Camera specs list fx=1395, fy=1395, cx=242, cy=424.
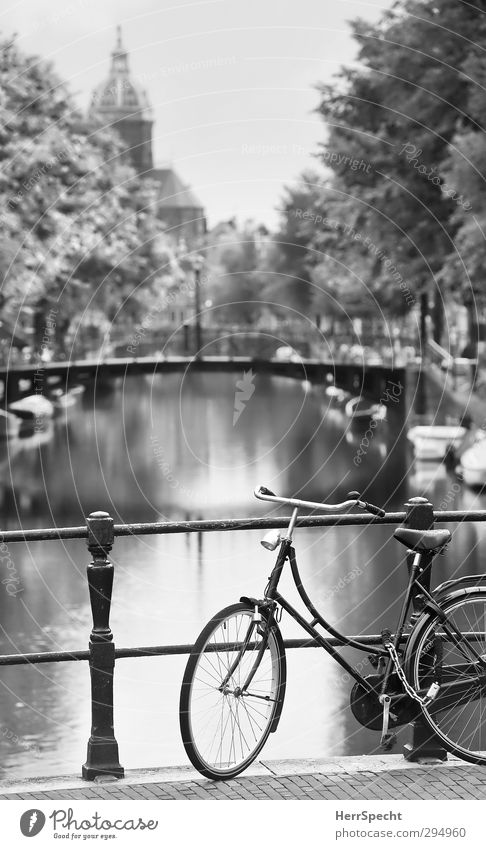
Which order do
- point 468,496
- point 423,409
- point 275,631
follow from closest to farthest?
point 275,631 → point 468,496 → point 423,409

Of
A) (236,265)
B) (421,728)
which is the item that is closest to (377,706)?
(421,728)

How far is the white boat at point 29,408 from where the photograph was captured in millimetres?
47688

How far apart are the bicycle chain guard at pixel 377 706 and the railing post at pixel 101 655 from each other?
106 cm

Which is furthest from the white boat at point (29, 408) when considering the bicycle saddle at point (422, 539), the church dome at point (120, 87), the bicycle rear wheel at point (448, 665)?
the bicycle rear wheel at point (448, 665)

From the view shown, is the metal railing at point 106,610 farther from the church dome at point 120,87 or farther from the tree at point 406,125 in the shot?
the tree at point 406,125

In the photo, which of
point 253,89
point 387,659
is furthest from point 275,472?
point 387,659

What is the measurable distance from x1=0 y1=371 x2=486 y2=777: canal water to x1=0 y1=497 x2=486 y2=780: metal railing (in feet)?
18.9

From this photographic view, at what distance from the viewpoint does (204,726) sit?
19.6ft

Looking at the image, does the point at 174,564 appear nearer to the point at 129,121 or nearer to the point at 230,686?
the point at 230,686

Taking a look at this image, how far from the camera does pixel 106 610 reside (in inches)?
242

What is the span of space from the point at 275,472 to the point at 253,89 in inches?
965
